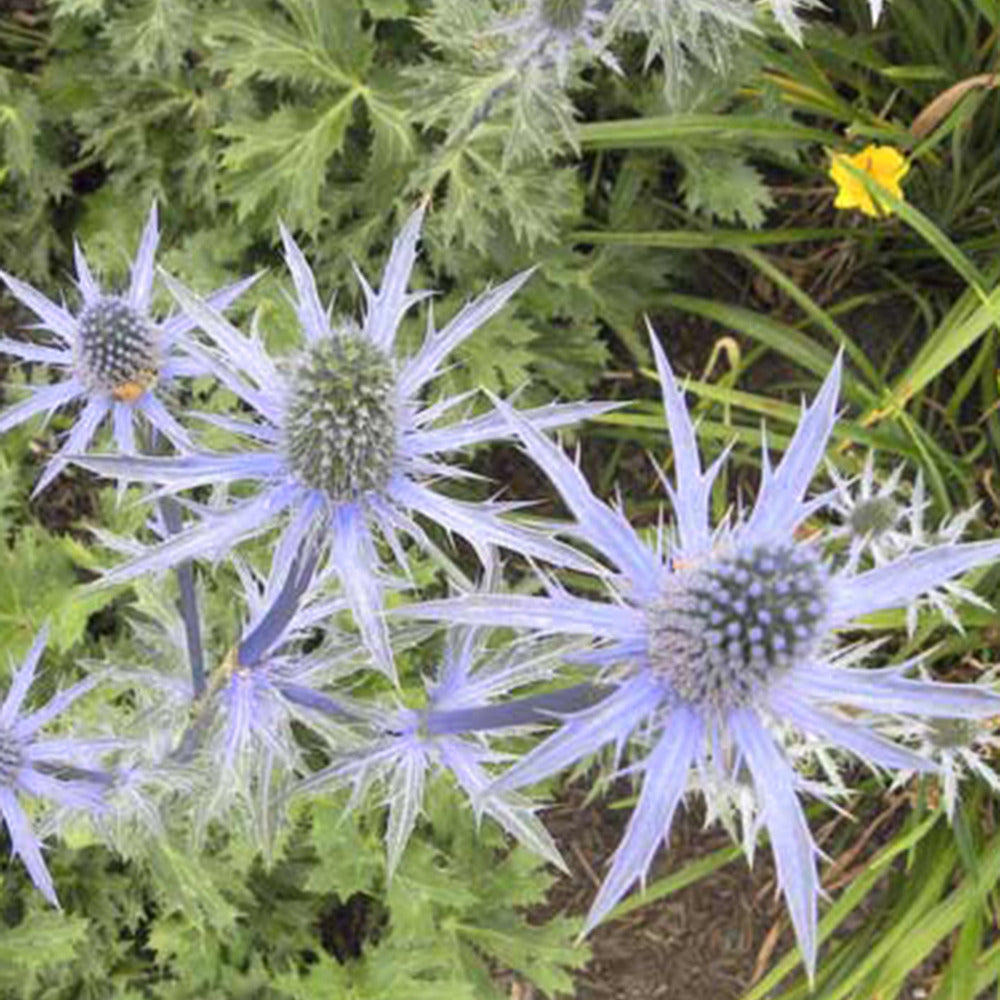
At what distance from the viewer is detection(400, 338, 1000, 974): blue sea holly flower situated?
99 cm

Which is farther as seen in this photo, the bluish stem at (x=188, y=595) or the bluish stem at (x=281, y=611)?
the bluish stem at (x=188, y=595)

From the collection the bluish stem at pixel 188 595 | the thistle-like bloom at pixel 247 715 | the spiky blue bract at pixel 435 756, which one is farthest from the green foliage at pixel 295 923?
the spiky blue bract at pixel 435 756

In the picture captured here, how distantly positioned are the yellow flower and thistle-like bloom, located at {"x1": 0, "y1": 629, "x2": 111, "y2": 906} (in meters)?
1.73

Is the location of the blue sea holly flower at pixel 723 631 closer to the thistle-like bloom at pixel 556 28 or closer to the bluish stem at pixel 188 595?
the bluish stem at pixel 188 595

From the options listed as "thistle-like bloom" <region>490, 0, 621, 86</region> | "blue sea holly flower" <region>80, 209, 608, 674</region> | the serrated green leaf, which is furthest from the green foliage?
"thistle-like bloom" <region>490, 0, 621, 86</region>

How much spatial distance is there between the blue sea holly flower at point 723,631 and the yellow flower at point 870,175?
57.9 inches

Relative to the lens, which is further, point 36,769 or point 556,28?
point 556,28

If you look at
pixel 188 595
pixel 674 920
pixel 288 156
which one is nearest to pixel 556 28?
pixel 288 156

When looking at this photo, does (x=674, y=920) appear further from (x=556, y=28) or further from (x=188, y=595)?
(x=556, y=28)

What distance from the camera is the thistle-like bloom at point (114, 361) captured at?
142 cm

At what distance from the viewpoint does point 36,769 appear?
157cm

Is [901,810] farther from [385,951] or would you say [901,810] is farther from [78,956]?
[78,956]

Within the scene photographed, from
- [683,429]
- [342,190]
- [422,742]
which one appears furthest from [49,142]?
[683,429]

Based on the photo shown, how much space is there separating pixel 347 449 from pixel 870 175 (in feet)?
5.43
